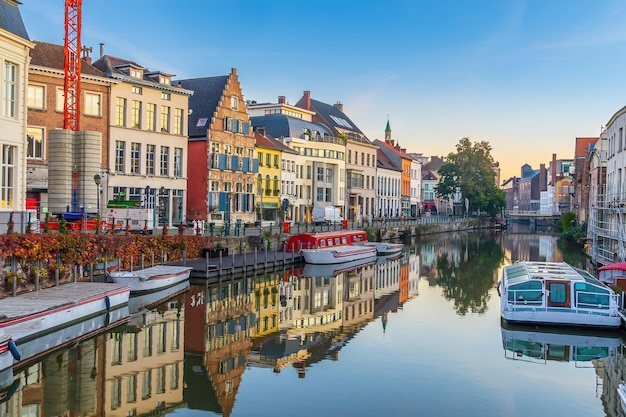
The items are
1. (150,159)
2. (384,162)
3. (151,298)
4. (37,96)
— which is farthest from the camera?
(384,162)

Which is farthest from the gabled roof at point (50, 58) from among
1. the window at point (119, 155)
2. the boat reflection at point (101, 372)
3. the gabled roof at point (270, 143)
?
the boat reflection at point (101, 372)

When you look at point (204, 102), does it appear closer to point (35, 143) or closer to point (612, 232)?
point (35, 143)

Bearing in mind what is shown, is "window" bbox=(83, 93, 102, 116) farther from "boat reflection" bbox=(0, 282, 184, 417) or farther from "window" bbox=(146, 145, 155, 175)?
"boat reflection" bbox=(0, 282, 184, 417)

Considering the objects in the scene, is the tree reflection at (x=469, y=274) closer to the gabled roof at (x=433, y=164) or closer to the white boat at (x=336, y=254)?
the white boat at (x=336, y=254)

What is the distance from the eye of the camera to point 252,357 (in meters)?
17.9

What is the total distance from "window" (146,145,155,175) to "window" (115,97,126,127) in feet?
7.88

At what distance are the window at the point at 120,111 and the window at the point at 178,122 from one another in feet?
13.5

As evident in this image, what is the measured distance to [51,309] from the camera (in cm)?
1694

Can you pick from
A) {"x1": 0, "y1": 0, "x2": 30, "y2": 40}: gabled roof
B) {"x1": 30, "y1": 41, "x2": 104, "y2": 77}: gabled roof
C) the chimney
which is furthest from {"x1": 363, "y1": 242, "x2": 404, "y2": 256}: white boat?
{"x1": 0, "y1": 0, "x2": 30, "y2": 40}: gabled roof

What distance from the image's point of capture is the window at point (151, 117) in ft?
130

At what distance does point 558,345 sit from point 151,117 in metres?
28.4

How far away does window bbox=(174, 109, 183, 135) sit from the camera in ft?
136

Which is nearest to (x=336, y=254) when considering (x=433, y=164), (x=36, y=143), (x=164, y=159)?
(x=164, y=159)

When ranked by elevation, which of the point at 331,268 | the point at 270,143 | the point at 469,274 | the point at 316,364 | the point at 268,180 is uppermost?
the point at 270,143
